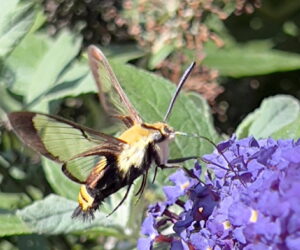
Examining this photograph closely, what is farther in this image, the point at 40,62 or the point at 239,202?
the point at 40,62

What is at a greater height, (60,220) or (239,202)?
(239,202)

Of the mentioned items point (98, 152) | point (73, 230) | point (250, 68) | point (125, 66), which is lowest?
point (250, 68)

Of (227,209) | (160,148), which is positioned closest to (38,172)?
(160,148)

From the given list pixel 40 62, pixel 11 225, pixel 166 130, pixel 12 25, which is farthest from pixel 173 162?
pixel 40 62

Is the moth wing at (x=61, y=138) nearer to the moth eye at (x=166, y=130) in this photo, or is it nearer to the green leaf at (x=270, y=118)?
the moth eye at (x=166, y=130)

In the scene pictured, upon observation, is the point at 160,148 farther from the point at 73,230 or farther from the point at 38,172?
the point at 38,172

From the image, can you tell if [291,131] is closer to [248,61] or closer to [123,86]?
[123,86]
